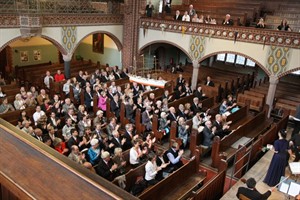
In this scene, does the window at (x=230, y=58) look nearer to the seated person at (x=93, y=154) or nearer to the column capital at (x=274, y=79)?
the column capital at (x=274, y=79)

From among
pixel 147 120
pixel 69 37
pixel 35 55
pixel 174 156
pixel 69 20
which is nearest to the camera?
pixel 174 156

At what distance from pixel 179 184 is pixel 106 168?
72.7 inches

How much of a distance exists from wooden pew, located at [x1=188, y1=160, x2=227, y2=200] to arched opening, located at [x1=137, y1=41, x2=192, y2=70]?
41.6ft

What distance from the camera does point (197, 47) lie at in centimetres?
1617

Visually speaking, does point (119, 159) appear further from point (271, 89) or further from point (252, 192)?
point (271, 89)

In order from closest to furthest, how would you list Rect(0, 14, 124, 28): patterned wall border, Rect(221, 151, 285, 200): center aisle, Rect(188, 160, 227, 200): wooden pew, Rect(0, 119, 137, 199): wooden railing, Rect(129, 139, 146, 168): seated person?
Rect(0, 119, 137, 199): wooden railing, Rect(188, 160, 227, 200): wooden pew, Rect(221, 151, 285, 200): center aisle, Rect(129, 139, 146, 168): seated person, Rect(0, 14, 124, 28): patterned wall border

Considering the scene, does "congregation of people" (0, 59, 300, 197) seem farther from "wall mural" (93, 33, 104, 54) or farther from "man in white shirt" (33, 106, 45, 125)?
"wall mural" (93, 33, 104, 54)

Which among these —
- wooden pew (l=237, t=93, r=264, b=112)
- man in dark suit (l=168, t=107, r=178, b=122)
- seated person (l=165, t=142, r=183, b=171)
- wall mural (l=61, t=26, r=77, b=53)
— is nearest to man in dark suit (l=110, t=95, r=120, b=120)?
man in dark suit (l=168, t=107, r=178, b=122)

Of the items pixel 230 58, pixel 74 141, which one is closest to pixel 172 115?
pixel 74 141

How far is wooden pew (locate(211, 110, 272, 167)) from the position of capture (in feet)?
29.6

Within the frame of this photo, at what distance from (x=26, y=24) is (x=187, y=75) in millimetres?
9525

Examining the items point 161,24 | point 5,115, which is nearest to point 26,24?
point 5,115

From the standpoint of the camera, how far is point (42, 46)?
20266 mm

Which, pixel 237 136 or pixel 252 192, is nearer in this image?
pixel 252 192
